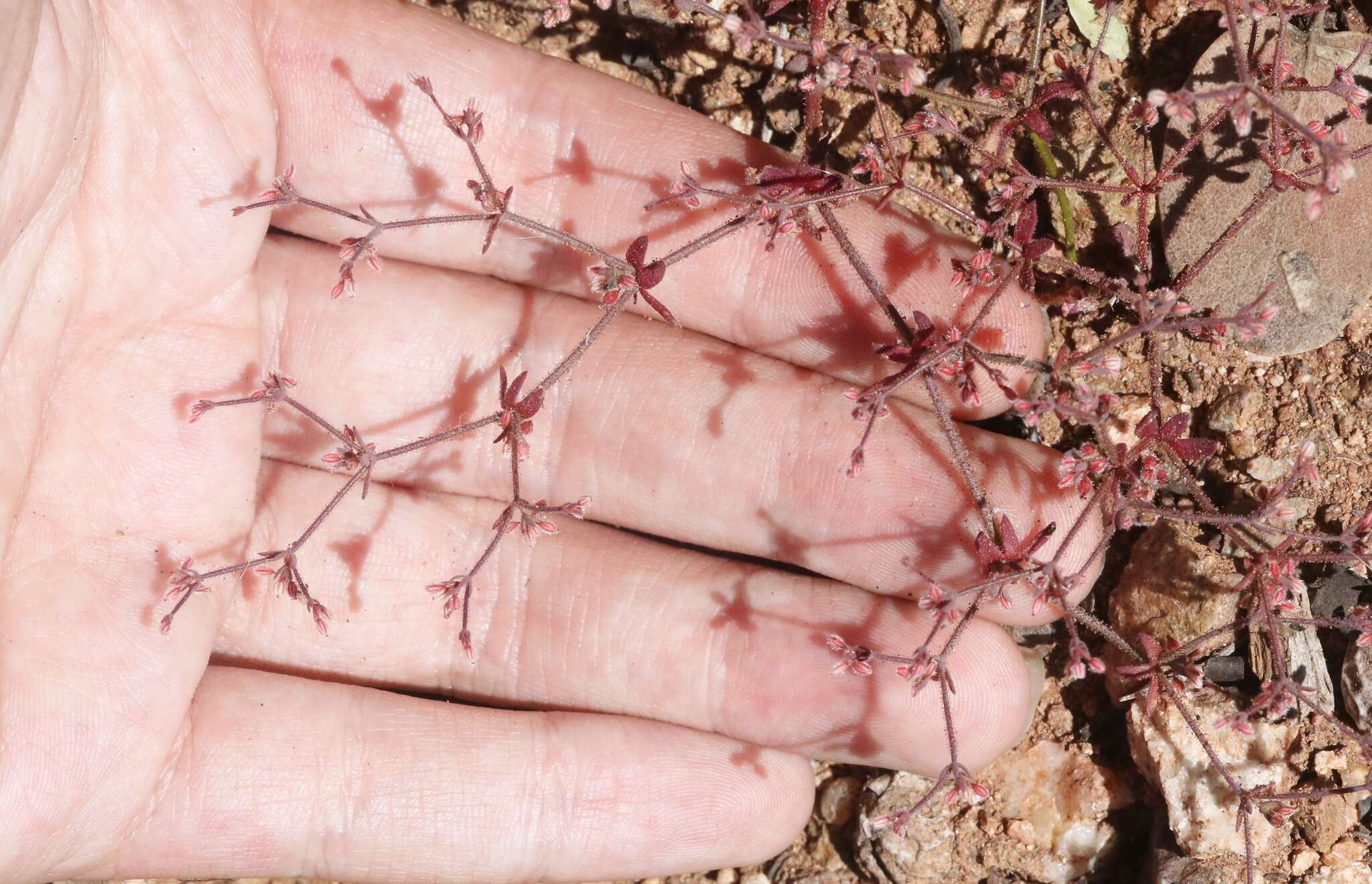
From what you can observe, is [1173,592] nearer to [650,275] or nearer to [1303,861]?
[1303,861]

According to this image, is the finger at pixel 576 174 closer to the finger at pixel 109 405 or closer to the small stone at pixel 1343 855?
the finger at pixel 109 405

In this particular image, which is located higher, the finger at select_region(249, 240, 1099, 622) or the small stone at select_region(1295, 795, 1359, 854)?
the finger at select_region(249, 240, 1099, 622)

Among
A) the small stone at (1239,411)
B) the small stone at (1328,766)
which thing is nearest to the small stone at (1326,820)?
the small stone at (1328,766)

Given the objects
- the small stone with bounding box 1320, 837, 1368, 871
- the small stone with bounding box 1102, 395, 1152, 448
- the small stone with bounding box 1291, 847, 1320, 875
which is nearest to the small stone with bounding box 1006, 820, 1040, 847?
the small stone with bounding box 1291, 847, 1320, 875

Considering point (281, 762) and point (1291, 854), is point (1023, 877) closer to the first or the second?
point (1291, 854)

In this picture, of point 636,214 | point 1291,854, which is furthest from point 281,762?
point 1291,854

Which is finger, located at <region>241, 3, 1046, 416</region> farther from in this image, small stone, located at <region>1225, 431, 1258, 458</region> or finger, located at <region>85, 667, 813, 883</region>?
finger, located at <region>85, 667, 813, 883</region>
